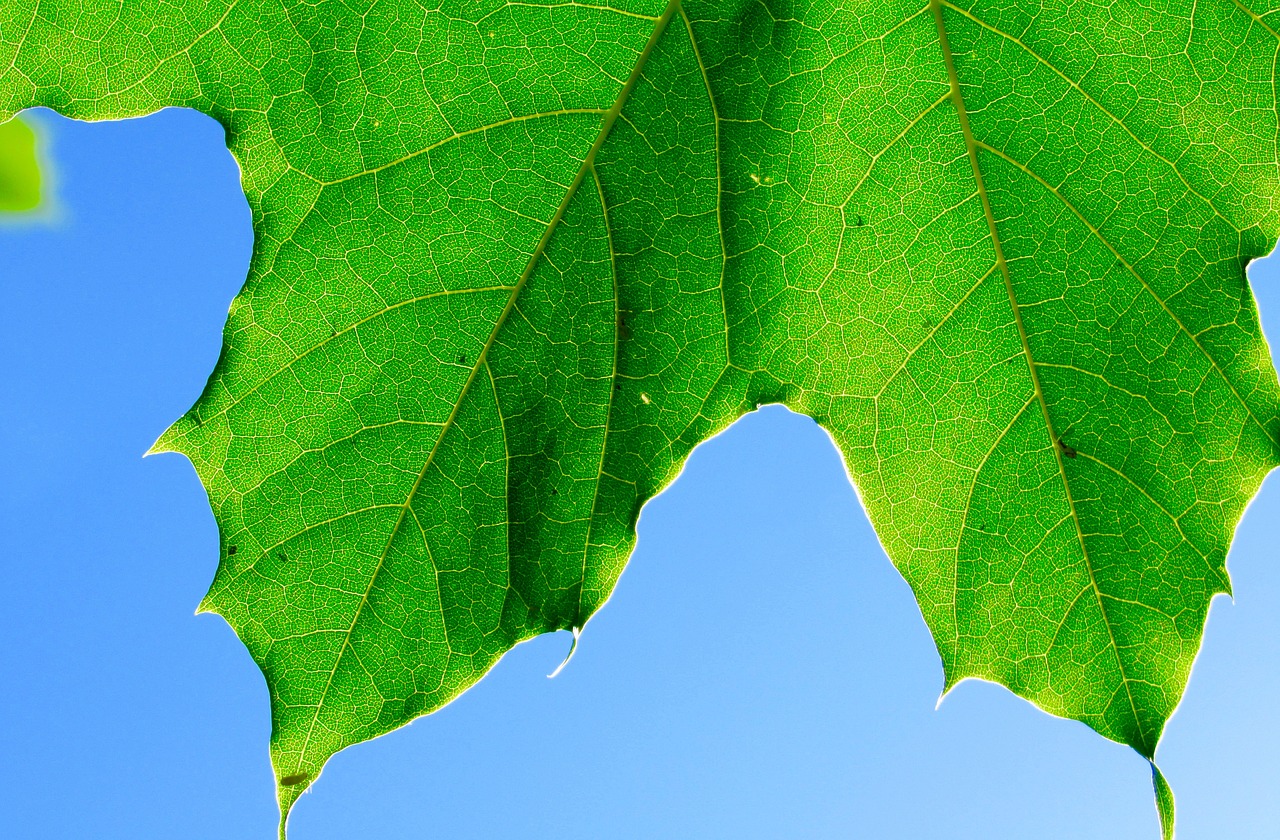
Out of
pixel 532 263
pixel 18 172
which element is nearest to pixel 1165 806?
pixel 532 263

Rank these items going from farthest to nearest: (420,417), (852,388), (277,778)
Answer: (852,388) < (420,417) < (277,778)

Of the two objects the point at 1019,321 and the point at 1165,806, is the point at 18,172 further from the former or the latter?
the point at 1165,806

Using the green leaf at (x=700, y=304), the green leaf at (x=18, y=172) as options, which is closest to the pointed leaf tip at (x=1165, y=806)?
the green leaf at (x=700, y=304)

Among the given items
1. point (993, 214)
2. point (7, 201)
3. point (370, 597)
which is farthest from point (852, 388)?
point (7, 201)

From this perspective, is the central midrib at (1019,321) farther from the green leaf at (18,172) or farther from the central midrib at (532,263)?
the green leaf at (18,172)

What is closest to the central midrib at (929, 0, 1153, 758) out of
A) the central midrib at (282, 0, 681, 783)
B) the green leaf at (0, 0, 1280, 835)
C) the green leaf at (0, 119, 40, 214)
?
the green leaf at (0, 0, 1280, 835)

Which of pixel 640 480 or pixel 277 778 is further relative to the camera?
pixel 640 480

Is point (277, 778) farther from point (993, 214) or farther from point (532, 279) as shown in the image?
point (993, 214)

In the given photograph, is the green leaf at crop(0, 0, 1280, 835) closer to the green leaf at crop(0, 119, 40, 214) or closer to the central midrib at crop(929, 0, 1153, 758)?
the central midrib at crop(929, 0, 1153, 758)
